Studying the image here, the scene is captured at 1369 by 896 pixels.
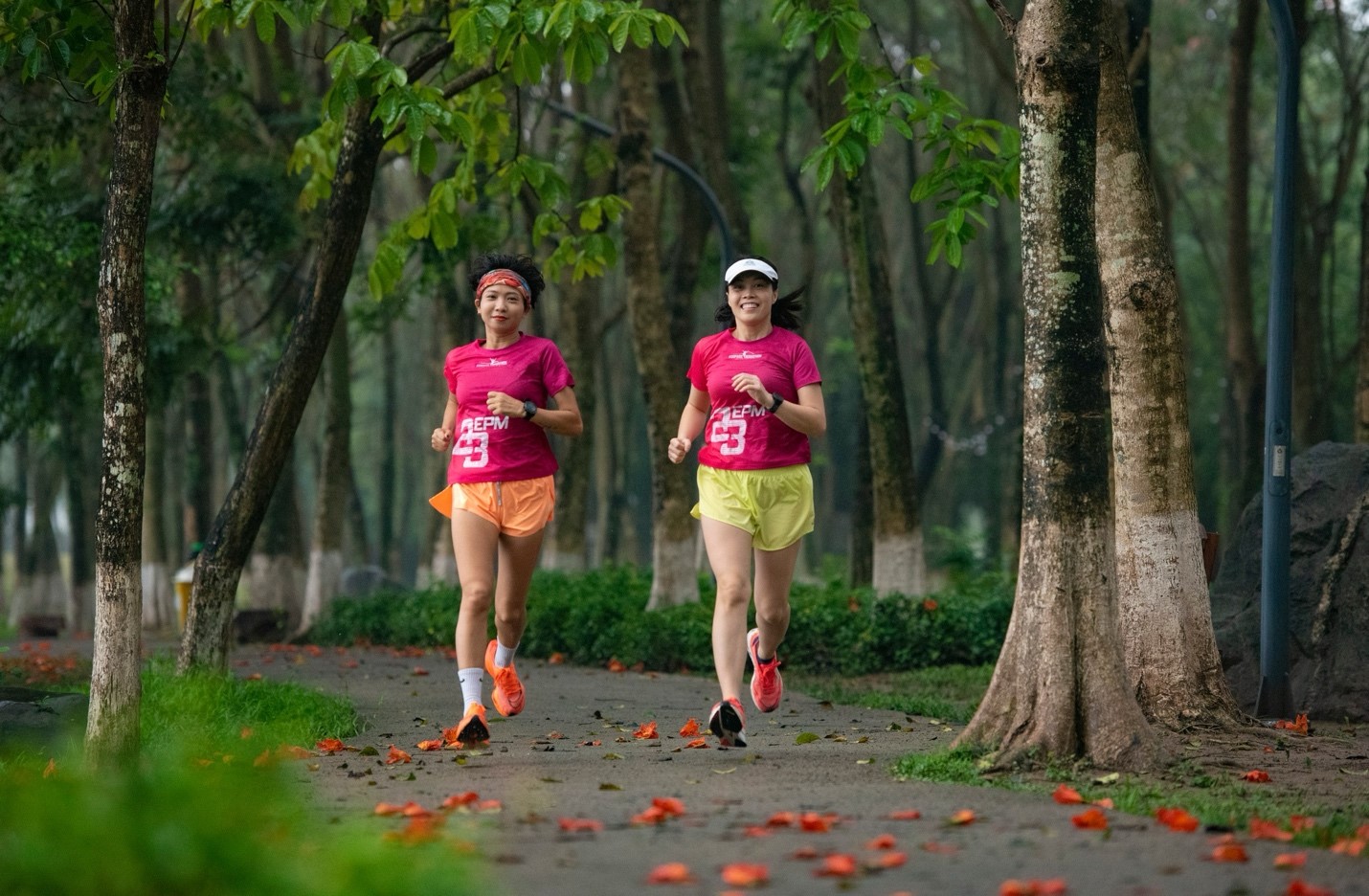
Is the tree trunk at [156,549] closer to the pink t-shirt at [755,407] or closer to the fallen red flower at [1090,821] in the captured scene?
the pink t-shirt at [755,407]

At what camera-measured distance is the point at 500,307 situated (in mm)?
8172

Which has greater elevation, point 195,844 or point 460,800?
point 195,844

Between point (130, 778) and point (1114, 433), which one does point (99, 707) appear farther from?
point (1114, 433)

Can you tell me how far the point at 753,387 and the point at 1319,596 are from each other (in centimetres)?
522

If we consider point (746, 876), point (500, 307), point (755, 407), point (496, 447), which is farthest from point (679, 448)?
point (746, 876)

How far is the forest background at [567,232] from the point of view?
12.9 m

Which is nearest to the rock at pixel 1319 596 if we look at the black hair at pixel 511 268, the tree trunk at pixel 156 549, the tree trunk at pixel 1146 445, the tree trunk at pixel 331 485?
the tree trunk at pixel 1146 445

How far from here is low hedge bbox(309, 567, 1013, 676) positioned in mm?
14320

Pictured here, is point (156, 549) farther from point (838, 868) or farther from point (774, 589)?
point (838, 868)

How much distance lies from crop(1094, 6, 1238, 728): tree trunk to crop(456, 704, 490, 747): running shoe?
11.7 feet

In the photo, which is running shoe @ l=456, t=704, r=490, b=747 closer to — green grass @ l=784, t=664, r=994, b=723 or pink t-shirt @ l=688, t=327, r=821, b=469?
pink t-shirt @ l=688, t=327, r=821, b=469

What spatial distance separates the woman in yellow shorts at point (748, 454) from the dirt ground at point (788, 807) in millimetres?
768

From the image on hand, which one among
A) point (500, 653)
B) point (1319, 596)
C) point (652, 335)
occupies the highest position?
point (652, 335)

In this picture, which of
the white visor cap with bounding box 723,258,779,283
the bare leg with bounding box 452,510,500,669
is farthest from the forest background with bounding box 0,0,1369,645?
the bare leg with bounding box 452,510,500,669
